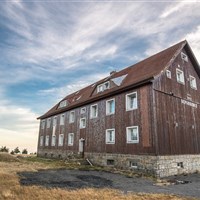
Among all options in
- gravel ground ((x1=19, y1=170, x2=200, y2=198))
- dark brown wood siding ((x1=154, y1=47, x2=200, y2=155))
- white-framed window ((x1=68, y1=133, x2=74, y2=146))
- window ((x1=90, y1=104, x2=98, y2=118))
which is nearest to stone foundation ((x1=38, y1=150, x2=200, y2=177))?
dark brown wood siding ((x1=154, y1=47, x2=200, y2=155))

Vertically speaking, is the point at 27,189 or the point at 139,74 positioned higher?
the point at 139,74

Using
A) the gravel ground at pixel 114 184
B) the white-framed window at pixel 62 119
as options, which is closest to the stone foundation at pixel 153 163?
the gravel ground at pixel 114 184

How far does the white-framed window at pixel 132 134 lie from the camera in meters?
15.9

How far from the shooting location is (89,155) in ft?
68.4

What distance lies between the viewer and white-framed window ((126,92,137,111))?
17003 millimetres

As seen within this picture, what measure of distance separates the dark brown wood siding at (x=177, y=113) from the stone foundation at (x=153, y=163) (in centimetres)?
57

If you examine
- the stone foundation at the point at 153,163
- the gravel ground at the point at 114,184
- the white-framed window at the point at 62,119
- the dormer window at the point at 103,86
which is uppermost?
the dormer window at the point at 103,86

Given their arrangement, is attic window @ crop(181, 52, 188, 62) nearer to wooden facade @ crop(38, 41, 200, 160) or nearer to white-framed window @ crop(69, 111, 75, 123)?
wooden facade @ crop(38, 41, 200, 160)

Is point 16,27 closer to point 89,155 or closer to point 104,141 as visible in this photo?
point 104,141

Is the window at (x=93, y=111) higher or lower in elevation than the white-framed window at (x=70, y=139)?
higher

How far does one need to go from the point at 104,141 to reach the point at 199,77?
1256 cm

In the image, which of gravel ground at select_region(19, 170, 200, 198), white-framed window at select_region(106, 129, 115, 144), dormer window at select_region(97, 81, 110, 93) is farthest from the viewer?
dormer window at select_region(97, 81, 110, 93)

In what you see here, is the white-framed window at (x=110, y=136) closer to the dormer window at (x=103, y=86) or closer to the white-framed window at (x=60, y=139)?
the dormer window at (x=103, y=86)

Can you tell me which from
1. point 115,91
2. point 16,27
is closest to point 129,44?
point 115,91
